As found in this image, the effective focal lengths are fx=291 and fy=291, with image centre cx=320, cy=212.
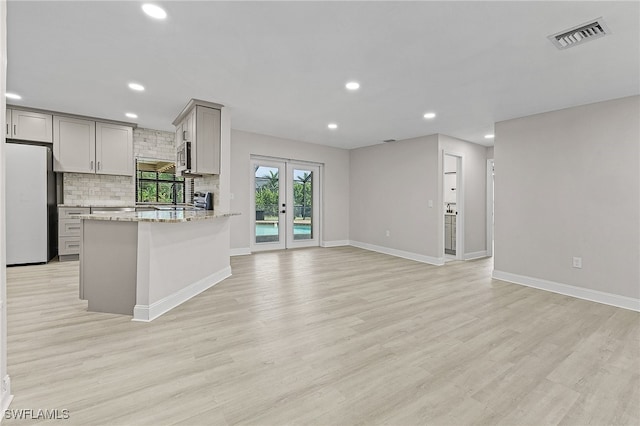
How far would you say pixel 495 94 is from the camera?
353 cm

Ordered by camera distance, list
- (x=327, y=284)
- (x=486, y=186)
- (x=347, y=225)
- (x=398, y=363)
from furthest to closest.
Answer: (x=347, y=225) < (x=486, y=186) < (x=327, y=284) < (x=398, y=363)

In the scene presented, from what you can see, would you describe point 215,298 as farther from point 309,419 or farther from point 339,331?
point 309,419

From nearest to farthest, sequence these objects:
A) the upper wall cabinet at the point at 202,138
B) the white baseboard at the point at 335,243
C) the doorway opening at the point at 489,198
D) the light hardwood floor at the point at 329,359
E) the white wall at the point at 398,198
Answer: the light hardwood floor at the point at 329,359
the upper wall cabinet at the point at 202,138
the white wall at the point at 398,198
the doorway opening at the point at 489,198
the white baseboard at the point at 335,243

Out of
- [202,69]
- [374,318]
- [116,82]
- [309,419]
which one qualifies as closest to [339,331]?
[374,318]

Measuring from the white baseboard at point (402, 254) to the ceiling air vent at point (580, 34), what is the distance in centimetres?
388

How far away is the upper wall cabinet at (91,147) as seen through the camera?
16.4 feet

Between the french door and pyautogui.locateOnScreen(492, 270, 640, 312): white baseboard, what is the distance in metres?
4.12

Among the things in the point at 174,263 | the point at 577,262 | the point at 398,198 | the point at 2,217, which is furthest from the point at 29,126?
the point at 577,262

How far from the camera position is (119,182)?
5762 millimetres

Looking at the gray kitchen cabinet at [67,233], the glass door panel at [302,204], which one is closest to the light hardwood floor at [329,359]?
the gray kitchen cabinet at [67,233]

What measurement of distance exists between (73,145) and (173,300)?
13.2ft

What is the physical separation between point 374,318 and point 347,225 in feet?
16.1

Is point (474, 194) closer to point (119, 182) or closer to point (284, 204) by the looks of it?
point (284, 204)

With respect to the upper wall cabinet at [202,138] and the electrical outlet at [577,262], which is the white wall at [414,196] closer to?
the electrical outlet at [577,262]
